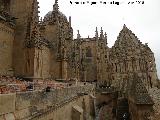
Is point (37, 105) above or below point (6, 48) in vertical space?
below

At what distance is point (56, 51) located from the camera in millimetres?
31875

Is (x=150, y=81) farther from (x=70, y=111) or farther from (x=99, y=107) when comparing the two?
(x=70, y=111)

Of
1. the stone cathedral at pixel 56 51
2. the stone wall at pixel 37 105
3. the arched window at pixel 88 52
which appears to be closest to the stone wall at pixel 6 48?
the stone cathedral at pixel 56 51

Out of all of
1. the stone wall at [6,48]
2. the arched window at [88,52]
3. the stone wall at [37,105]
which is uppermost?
the arched window at [88,52]

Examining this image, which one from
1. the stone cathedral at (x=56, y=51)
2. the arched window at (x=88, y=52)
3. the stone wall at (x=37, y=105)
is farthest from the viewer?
the arched window at (x=88, y=52)

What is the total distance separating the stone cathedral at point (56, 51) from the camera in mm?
19891

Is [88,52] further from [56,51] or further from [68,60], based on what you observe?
[56,51]

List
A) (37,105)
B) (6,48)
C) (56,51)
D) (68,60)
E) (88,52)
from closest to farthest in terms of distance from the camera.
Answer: (37,105) < (6,48) < (56,51) < (68,60) < (88,52)

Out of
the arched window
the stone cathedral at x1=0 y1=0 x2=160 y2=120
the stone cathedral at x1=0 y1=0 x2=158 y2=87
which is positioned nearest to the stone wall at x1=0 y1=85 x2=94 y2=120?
the stone cathedral at x1=0 y1=0 x2=160 y2=120

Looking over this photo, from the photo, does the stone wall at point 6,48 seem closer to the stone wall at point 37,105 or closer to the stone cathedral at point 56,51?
the stone cathedral at point 56,51

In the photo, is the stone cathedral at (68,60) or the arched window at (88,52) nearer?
the stone cathedral at (68,60)

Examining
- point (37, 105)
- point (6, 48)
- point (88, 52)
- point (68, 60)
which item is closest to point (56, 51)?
point (68, 60)

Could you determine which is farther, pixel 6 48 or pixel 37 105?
pixel 6 48

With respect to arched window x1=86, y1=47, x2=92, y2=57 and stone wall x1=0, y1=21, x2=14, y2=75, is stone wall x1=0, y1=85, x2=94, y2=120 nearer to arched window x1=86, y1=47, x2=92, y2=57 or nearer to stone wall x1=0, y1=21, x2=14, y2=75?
stone wall x1=0, y1=21, x2=14, y2=75
